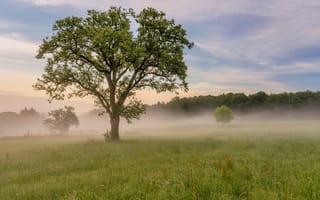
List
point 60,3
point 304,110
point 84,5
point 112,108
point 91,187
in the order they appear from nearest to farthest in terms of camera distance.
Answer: point 91,187
point 60,3
point 84,5
point 112,108
point 304,110

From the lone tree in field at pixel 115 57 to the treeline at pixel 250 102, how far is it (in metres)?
99.3

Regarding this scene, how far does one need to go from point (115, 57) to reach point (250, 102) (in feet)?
379

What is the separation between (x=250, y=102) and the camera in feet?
417

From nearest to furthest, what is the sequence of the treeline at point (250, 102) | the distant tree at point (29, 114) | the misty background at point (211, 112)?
the misty background at point (211, 112), the treeline at point (250, 102), the distant tree at point (29, 114)

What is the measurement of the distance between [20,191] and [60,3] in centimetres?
1895

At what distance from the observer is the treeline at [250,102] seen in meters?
118

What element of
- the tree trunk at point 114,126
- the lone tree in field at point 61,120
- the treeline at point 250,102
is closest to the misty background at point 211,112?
the treeline at point 250,102

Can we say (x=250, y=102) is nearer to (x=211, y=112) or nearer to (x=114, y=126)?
(x=211, y=112)

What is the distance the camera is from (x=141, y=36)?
24.6 meters

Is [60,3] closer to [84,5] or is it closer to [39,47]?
[84,5]

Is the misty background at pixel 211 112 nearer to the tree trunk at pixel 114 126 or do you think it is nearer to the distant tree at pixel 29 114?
the distant tree at pixel 29 114

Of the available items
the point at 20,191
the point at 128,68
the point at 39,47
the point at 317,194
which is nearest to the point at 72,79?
the point at 39,47

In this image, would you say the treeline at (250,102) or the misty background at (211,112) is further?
the treeline at (250,102)

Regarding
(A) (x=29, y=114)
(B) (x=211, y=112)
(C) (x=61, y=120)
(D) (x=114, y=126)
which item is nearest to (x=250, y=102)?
(B) (x=211, y=112)
